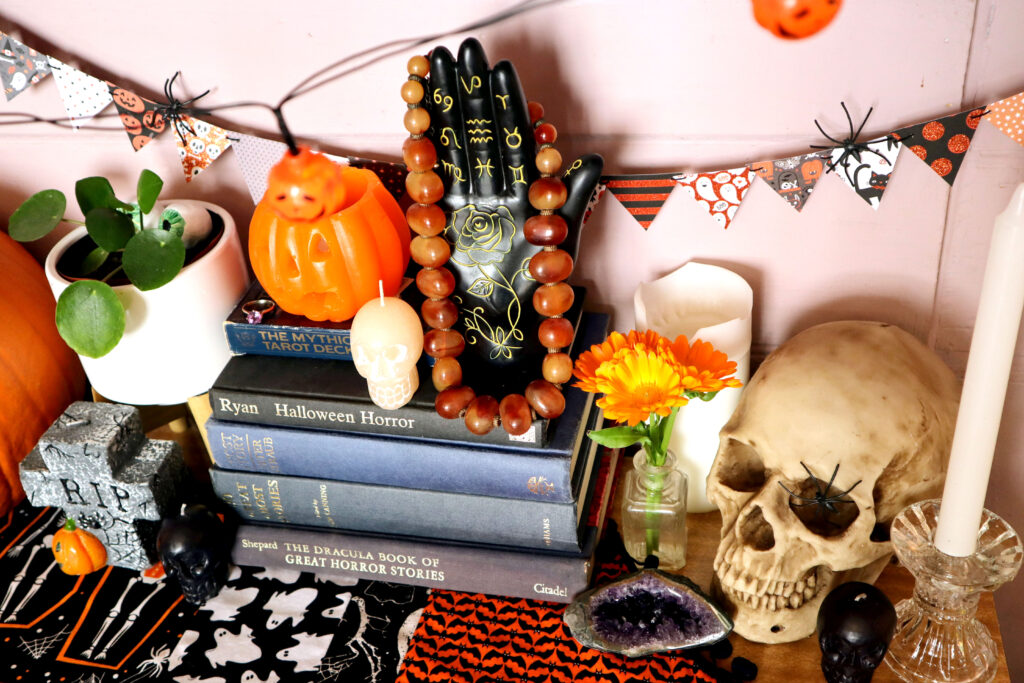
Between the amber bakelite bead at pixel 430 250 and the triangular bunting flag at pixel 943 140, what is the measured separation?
0.48 m

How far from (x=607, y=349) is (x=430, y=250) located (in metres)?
0.21

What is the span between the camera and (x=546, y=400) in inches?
32.0

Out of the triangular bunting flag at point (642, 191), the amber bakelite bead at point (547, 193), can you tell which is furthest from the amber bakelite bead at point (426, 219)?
the triangular bunting flag at point (642, 191)

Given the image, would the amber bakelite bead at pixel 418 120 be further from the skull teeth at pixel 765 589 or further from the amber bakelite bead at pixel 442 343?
the skull teeth at pixel 765 589

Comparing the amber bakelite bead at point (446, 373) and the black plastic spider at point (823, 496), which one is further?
the amber bakelite bead at point (446, 373)

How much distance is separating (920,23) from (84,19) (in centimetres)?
92

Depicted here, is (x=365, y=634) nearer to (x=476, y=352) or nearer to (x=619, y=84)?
(x=476, y=352)

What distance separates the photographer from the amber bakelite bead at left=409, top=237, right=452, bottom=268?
824 millimetres

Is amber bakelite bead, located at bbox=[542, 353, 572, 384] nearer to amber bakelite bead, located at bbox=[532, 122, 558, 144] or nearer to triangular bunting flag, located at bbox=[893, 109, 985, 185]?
amber bakelite bead, located at bbox=[532, 122, 558, 144]

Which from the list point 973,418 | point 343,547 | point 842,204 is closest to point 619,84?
point 842,204

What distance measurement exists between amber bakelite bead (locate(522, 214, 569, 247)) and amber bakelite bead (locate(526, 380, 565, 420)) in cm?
15

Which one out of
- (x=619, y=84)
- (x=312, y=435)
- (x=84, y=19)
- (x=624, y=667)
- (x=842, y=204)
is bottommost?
(x=624, y=667)

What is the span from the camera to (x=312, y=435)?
0.89m

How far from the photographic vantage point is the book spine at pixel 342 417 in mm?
846
